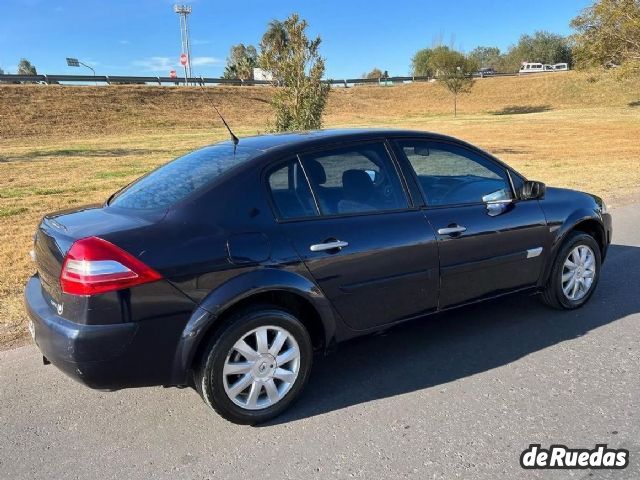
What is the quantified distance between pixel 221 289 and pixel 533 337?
2470mm

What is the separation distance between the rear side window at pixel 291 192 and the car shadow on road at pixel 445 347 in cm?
90

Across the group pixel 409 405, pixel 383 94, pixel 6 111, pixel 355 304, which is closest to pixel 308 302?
pixel 355 304

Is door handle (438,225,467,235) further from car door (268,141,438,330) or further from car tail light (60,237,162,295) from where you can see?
car tail light (60,237,162,295)

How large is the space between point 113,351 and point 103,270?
40 centimetres

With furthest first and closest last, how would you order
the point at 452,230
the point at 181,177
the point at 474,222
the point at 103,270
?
the point at 474,222, the point at 452,230, the point at 181,177, the point at 103,270

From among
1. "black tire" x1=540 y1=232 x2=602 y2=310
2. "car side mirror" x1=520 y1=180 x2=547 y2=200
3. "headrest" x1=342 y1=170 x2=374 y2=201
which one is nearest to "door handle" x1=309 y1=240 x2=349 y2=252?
"headrest" x1=342 y1=170 x2=374 y2=201

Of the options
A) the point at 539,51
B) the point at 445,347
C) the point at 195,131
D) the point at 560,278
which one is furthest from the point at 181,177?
the point at 539,51

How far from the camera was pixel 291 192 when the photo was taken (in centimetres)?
334

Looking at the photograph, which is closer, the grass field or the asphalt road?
the asphalt road

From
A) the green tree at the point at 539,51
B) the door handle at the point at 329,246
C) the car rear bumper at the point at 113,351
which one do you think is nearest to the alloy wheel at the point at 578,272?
the door handle at the point at 329,246

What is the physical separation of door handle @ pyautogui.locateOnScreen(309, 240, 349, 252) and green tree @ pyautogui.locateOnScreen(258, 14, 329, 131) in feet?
34.3

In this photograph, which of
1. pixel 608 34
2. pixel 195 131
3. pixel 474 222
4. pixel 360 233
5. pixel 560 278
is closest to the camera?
pixel 360 233

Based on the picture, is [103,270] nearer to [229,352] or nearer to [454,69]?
[229,352]

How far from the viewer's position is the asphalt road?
9.11ft
